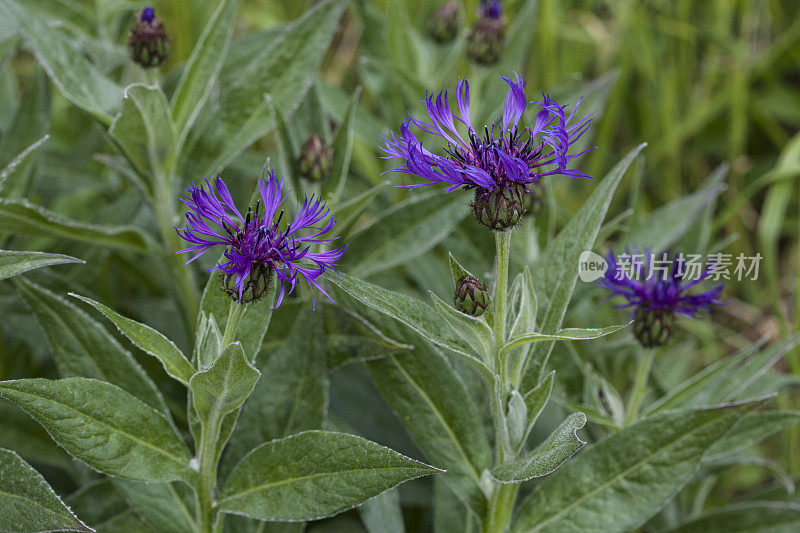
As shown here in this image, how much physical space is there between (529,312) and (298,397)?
49 centimetres

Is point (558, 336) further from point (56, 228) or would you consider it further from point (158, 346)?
point (56, 228)

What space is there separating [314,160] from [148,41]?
0.39 m

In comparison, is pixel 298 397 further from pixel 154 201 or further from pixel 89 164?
pixel 89 164

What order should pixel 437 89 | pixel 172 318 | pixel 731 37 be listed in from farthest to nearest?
pixel 731 37
pixel 437 89
pixel 172 318

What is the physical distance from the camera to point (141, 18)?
173 centimetres

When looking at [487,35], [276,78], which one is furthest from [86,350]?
[487,35]

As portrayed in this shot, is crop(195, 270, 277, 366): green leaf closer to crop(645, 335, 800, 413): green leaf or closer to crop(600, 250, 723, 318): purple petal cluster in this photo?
crop(600, 250, 723, 318): purple petal cluster

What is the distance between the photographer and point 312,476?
140 cm

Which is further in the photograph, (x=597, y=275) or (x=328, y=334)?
(x=597, y=275)

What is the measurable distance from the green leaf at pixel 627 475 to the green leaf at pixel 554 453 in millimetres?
261

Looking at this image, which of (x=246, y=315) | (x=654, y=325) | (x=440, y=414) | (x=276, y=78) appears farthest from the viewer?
(x=276, y=78)

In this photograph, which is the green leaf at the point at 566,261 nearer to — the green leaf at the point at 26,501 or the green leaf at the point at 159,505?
the green leaf at the point at 159,505

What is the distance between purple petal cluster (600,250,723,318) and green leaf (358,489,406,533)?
1.87 feet

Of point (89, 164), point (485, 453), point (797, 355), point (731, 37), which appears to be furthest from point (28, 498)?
point (731, 37)
